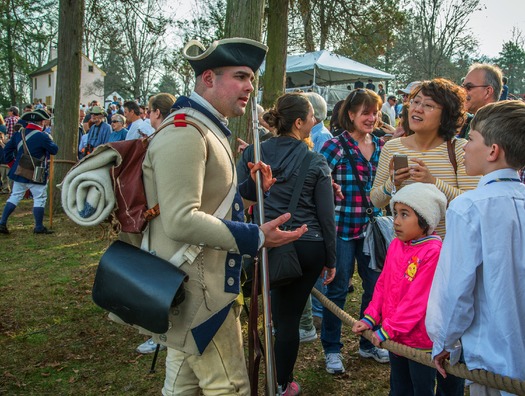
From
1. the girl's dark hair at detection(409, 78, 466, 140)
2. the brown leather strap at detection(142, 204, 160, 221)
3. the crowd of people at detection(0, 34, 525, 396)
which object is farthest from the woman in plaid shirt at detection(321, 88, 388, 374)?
the brown leather strap at detection(142, 204, 160, 221)

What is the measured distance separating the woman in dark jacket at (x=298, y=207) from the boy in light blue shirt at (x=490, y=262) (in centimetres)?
128

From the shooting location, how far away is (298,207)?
3408 mm

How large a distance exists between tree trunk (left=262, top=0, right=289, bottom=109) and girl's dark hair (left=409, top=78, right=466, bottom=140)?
261 inches

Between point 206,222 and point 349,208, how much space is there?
7.14 ft

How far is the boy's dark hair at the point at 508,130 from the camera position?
2.15m

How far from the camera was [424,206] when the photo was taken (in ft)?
9.03

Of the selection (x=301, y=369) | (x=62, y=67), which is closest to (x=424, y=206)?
(x=301, y=369)

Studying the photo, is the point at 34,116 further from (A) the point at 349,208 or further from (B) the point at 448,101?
(B) the point at 448,101

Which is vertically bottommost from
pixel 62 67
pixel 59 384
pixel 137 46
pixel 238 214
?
pixel 59 384

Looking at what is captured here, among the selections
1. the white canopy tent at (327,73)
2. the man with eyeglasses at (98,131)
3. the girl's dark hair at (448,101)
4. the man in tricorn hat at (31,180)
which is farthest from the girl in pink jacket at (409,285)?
the white canopy tent at (327,73)

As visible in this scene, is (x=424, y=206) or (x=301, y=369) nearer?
(x=424, y=206)

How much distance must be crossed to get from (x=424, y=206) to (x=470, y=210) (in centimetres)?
68

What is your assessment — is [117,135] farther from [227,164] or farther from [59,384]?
[227,164]

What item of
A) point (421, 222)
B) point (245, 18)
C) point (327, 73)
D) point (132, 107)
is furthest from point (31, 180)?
point (327, 73)
